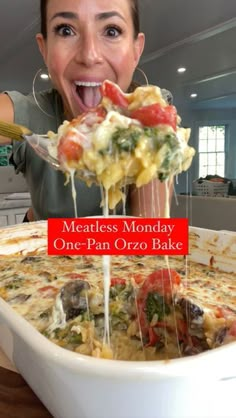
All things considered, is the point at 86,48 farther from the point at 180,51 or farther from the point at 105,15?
the point at 180,51

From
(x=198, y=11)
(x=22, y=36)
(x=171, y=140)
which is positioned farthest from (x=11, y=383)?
(x=22, y=36)

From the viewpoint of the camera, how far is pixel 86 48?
0.78 meters

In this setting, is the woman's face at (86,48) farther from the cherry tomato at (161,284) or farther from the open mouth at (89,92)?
the cherry tomato at (161,284)

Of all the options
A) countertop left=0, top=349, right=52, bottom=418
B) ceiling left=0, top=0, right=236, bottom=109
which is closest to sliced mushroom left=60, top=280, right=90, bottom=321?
countertop left=0, top=349, right=52, bottom=418

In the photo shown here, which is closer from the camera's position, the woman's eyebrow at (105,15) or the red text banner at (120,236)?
the red text banner at (120,236)

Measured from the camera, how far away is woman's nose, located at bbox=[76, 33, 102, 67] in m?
0.78

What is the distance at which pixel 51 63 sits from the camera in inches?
33.2

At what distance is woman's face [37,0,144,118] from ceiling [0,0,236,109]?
1313mm

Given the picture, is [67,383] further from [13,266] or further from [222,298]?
[13,266]

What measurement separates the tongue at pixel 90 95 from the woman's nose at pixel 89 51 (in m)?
0.06

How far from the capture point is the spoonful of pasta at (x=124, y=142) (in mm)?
406

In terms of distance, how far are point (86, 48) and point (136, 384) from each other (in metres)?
0.71

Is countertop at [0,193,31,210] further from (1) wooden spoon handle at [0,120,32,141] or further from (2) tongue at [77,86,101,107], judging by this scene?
(1) wooden spoon handle at [0,120,32,141]

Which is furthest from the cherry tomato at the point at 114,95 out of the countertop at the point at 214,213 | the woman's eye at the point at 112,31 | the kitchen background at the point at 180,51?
the kitchen background at the point at 180,51
